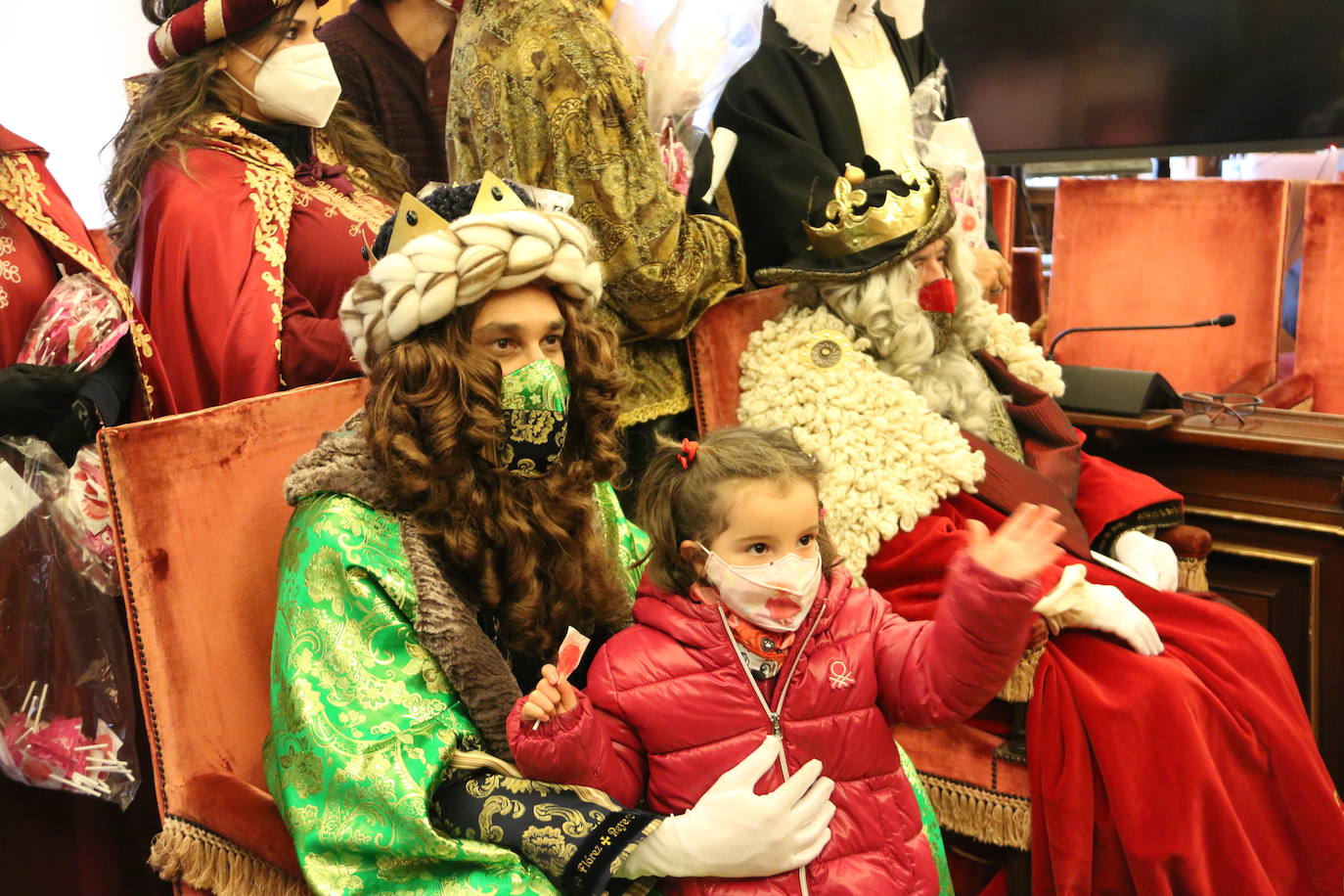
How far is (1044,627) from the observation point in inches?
91.4

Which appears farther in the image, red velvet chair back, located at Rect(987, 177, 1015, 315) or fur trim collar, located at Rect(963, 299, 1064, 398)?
red velvet chair back, located at Rect(987, 177, 1015, 315)

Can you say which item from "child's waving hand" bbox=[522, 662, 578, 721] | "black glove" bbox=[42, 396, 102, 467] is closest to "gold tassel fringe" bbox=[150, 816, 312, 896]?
"child's waving hand" bbox=[522, 662, 578, 721]

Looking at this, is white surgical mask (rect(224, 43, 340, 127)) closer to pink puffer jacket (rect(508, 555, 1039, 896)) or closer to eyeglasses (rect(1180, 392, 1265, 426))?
pink puffer jacket (rect(508, 555, 1039, 896))

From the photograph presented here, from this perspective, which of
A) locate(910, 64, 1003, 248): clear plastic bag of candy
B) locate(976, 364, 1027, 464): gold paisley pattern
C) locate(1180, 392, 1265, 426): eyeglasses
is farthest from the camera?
locate(1180, 392, 1265, 426): eyeglasses

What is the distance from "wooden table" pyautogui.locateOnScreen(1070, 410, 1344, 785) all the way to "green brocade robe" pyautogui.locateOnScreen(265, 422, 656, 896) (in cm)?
213

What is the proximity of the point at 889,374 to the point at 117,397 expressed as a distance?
1527 mm

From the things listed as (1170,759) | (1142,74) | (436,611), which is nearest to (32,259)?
(436,611)

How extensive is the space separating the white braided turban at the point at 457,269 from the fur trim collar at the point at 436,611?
0.55 ft

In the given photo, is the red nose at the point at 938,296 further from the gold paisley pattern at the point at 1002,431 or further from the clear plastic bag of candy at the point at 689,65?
the clear plastic bag of candy at the point at 689,65

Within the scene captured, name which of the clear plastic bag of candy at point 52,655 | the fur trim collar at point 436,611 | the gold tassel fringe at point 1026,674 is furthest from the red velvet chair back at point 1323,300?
the clear plastic bag of candy at point 52,655

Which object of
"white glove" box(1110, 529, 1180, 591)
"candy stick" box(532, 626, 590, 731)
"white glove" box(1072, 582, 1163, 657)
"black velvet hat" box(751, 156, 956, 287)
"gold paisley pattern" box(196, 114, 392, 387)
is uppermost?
"gold paisley pattern" box(196, 114, 392, 387)

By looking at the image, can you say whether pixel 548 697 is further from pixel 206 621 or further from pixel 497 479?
pixel 206 621

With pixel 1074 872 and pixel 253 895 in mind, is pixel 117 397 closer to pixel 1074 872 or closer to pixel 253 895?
pixel 253 895

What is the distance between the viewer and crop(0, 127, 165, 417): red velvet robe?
2070mm
